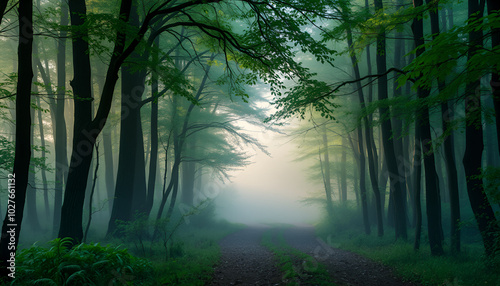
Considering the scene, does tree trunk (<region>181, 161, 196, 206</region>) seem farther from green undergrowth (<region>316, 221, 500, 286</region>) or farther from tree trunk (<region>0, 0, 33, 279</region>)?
tree trunk (<region>0, 0, 33, 279</region>)

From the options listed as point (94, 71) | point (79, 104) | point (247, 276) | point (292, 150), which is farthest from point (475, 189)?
point (94, 71)

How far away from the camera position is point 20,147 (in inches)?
177

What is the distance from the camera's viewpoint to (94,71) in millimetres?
18109

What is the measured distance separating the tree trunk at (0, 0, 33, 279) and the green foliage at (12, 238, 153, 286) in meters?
0.38

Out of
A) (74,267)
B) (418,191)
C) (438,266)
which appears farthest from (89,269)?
(418,191)

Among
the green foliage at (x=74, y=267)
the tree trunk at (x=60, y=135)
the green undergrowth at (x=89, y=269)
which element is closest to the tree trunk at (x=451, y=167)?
the green undergrowth at (x=89, y=269)

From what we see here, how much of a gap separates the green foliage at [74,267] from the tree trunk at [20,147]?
376mm

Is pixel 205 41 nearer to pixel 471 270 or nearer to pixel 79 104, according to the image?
pixel 79 104

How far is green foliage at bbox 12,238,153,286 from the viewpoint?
412 centimetres

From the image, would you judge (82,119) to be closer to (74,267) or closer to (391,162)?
(74,267)

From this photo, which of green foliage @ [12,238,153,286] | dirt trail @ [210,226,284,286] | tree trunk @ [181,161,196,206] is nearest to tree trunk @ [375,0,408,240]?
dirt trail @ [210,226,284,286]

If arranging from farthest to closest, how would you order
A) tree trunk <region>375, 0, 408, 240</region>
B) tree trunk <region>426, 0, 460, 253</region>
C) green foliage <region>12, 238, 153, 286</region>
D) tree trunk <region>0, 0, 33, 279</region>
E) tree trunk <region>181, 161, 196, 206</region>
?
tree trunk <region>181, 161, 196, 206</region>
tree trunk <region>375, 0, 408, 240</region>
tree trunk <region>426, 0, 460, 253</region>
tree trunk <region>0, 0, 33, 279</region>
green foliage <region>12, 238, 153, 286</region>

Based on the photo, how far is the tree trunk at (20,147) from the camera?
4.38 m

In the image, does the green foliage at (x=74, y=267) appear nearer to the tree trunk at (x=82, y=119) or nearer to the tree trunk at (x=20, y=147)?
the tree trunk at (x=20, y=147)
